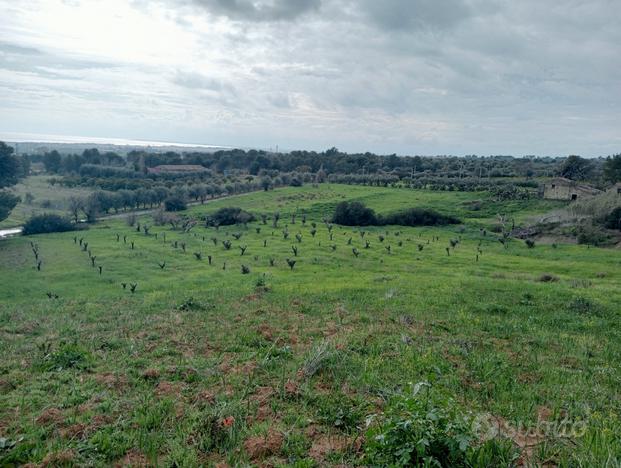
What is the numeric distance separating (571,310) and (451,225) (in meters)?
44.7

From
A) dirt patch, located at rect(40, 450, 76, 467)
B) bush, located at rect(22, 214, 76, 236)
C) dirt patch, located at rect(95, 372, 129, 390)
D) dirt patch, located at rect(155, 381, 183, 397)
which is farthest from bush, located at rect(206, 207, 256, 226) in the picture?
dirt patch, located at rect(40, 450, 76, 467)

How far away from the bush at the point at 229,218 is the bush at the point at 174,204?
13687 mm

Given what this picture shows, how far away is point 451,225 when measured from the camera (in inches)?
2266

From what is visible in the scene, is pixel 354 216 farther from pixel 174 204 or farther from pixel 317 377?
pixel 317 377

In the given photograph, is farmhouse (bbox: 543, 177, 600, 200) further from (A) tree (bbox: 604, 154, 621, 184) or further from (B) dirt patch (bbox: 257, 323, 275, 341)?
Result: (B) dirt patch (bbox: 257, 323, 275, 341)

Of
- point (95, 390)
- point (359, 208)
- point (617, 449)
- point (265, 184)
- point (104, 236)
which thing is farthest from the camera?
point (265, 184)

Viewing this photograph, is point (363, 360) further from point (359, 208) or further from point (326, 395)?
point (359, 208)

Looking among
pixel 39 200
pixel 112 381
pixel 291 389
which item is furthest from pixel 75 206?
pixel 291 389

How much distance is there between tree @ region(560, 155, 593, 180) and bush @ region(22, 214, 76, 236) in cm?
9099

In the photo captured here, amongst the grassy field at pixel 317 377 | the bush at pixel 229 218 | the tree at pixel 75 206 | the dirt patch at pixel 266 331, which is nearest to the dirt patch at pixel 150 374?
the grassy field at pixel 317 377

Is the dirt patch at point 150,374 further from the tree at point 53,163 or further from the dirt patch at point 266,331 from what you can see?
the tree at point 53,163

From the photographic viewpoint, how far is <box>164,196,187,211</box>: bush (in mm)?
72875

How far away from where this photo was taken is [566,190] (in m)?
68.2

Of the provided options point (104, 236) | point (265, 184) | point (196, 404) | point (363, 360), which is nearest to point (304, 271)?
point (363, 360)
